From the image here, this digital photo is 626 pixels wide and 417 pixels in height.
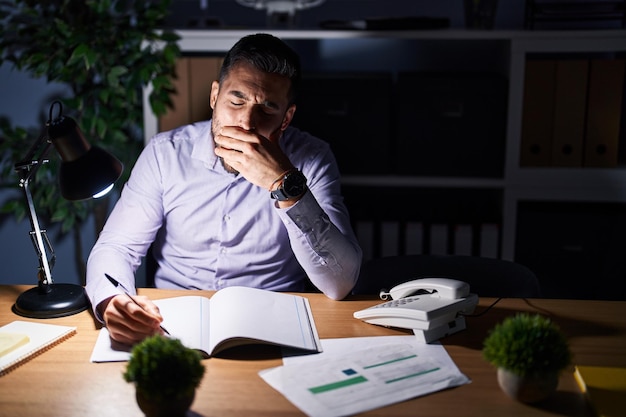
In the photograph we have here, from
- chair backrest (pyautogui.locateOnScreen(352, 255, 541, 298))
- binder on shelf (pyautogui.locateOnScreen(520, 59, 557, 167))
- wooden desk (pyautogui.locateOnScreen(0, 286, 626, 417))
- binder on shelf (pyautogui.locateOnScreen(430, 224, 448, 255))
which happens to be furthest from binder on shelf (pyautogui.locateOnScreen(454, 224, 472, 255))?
wooden desk (pyautogui.locateOnScreen(0, 286, 626, 417))

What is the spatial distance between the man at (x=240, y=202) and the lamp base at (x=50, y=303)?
65 millimetres

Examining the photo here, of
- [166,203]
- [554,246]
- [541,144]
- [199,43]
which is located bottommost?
[554,246]

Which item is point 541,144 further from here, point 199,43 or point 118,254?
point 118,254

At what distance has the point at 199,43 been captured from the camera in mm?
2393

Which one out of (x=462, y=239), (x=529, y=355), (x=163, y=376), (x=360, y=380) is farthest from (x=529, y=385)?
(x=462, y=239)

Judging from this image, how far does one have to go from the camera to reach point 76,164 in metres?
1.26

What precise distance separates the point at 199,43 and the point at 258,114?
884mm

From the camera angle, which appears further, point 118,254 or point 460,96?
point 460,96

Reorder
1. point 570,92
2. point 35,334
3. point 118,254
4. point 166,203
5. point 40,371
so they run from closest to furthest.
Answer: point 40,371 → point 35,334 → point 118,254 → point 166,203 → point 570,92

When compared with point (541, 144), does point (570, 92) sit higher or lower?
higher

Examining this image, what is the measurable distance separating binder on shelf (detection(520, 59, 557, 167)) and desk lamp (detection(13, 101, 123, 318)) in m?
1.51

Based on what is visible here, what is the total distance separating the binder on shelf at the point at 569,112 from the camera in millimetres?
2320

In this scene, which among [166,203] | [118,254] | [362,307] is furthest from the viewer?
[166,203]

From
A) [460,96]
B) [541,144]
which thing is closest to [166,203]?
[460,96]
